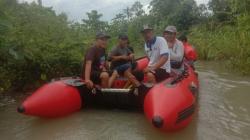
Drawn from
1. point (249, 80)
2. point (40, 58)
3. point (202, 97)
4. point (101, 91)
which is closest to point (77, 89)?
point (101, 91)

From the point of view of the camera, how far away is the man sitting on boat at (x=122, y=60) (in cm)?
705

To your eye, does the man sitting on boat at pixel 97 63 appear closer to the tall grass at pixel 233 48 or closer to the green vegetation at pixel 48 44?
the green vegetation at pixel 48 44

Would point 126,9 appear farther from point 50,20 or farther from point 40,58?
point 40,58

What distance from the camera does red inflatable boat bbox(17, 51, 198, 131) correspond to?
555 cm

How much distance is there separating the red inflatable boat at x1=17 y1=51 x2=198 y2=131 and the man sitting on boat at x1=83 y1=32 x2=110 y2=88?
21 cm

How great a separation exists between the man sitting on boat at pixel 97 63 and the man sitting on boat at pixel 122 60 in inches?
6.7

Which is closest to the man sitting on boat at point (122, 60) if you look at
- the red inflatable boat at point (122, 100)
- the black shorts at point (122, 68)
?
the black shorts at point (122, 68)

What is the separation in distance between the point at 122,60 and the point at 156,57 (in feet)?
2.05

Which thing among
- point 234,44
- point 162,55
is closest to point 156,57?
point 162,55

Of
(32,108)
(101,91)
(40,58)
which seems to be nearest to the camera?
(32,108)

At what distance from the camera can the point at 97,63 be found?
23.7ft

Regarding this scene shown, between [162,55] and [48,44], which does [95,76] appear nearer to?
[162,55]

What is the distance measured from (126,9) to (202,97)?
28.4m

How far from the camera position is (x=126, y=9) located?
119 ft
